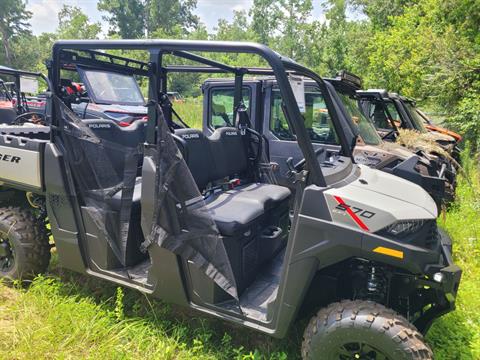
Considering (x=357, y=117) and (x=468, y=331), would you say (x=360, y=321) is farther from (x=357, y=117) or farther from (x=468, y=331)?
(x=357, y=117)

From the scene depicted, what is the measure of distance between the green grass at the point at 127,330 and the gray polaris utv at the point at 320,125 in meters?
1.66

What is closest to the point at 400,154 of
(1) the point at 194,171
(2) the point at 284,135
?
(2) the point at 284,135

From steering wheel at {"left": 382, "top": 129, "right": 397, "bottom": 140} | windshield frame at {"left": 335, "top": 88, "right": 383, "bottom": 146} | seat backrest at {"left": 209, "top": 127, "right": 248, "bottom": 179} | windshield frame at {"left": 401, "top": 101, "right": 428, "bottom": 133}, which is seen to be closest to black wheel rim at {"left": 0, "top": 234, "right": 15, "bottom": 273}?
seat backrest at {"left": 209, "top": 127, "right": 248, "bottom": 179}

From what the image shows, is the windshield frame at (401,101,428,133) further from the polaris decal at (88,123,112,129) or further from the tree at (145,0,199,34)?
the tree at (145,0,199,34)

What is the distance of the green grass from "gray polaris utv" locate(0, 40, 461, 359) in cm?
30

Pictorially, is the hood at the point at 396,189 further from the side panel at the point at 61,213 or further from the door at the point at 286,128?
the door at the point at 286,128

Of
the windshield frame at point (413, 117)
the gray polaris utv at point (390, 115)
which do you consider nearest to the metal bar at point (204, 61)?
the gray polaris utv at point (390, 115)

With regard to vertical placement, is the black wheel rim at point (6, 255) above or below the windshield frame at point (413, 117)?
below

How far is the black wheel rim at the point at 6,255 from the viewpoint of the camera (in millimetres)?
3237

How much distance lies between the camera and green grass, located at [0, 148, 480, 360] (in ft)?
8.34

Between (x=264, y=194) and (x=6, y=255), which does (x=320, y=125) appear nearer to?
(x=264, y=194)

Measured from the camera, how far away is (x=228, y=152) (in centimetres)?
351

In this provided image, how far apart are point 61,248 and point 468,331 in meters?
3.08

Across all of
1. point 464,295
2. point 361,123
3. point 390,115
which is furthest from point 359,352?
point 390,115
